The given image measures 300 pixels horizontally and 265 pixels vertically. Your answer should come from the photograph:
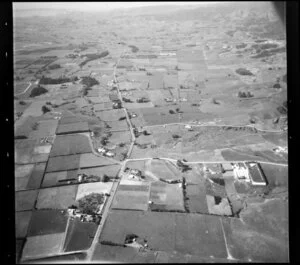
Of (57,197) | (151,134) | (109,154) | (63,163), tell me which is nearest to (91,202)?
(57,197)

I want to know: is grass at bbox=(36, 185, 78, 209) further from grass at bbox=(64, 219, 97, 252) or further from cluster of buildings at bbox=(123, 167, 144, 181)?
cluster of buildings at bbox=(123, 167, 144, 181)

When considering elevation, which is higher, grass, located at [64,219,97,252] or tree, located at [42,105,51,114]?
tree, located at [42,105,51,114]

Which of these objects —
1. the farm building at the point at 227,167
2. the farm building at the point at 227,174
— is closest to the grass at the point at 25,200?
the farm building at the point at 227,174

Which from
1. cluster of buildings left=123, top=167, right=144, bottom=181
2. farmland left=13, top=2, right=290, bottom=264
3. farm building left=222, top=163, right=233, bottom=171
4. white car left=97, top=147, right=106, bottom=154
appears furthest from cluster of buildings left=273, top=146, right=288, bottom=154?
white car left=97, top=147, right=106, bottom=154

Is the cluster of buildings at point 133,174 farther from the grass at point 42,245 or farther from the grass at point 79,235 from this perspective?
the grass at point 42,245

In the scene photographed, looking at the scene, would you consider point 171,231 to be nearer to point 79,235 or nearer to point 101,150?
point 79,235
